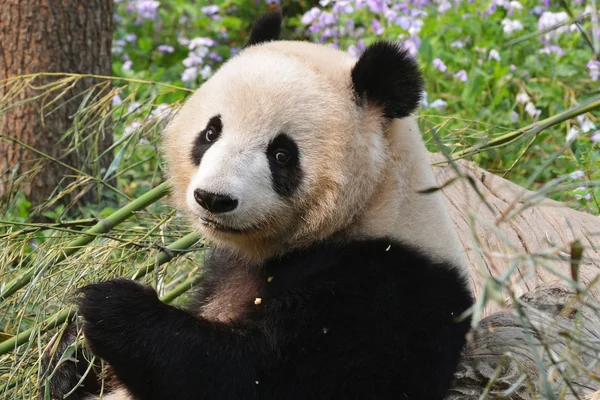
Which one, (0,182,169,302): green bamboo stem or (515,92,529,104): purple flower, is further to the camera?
(515,92,529,104): purple flower

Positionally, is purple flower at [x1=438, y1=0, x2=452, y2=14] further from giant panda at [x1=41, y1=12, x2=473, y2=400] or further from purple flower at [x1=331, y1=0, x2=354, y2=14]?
giant panda at [x1=41, y1=12, x2=473, y2=400]


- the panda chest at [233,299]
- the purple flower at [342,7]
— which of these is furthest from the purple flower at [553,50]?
the panda chest at [233,299]

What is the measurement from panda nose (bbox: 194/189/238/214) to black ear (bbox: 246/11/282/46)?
89cm

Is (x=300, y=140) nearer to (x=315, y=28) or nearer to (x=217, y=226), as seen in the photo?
(x=217, y=226)

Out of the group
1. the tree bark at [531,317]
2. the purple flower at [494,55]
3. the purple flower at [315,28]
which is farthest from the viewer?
the purple flower at [315,28]

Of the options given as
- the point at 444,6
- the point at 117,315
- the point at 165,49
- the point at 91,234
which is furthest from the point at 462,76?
the point at 117,315

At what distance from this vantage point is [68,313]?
310cm

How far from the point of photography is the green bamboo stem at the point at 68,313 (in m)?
3.14

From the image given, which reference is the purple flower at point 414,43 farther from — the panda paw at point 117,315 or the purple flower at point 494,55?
the panda paw at point 117,315

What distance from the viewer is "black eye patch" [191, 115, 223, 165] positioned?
9.21ft

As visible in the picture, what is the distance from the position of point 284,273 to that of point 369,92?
26.4 inches

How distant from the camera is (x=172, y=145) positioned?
302 cm

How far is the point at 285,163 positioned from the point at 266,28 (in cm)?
73

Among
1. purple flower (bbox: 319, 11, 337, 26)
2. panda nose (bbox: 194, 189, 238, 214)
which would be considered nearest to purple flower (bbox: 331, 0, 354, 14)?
purple flower (bbox: 319, 11, 337, 26)
